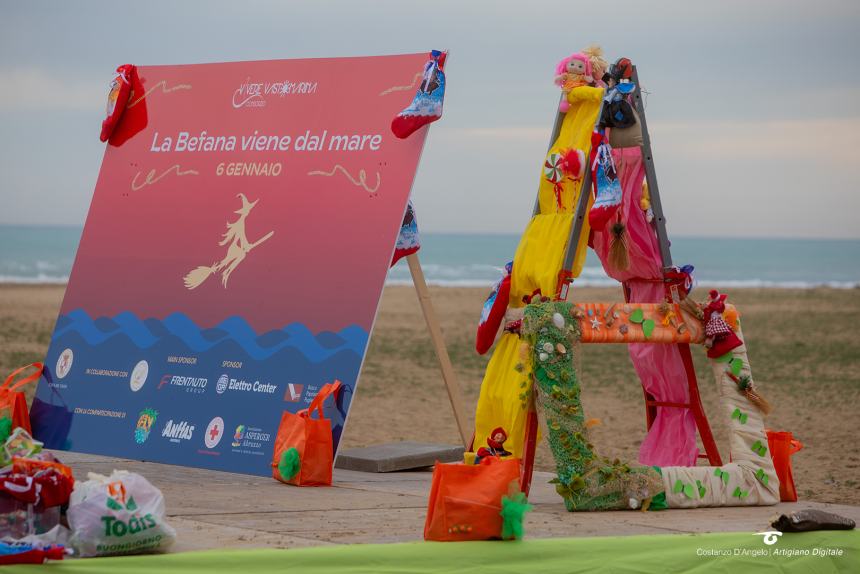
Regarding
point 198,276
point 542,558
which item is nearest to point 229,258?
point 198,276

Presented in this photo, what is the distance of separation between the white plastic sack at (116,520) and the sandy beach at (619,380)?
15.2ft

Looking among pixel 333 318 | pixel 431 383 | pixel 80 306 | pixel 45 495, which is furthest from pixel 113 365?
pixel 431 383

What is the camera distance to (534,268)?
22.8 feet

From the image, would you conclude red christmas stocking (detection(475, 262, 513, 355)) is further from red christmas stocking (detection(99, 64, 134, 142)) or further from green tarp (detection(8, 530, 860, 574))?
red christmas stocking (detection(99, 64, 134, 142))

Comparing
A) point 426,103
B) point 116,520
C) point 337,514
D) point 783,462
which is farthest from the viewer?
point 426,103

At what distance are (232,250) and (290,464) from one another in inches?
66.2

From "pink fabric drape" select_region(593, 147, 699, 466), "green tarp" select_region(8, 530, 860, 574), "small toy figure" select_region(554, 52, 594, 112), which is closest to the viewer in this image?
"green tarp" select_region(8, 530, 860, 574)

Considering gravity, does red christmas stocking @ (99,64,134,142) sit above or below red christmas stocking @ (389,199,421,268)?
above

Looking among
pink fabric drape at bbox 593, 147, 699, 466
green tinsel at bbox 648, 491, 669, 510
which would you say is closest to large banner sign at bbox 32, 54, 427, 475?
pink fabric drape at bbox 593, 147, 699, 466

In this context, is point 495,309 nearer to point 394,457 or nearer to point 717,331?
point 717,331

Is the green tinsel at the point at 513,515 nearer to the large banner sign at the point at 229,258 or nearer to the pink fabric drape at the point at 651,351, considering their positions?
the large banner sign at the point at 229,258

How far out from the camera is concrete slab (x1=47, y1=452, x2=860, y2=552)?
5547mm

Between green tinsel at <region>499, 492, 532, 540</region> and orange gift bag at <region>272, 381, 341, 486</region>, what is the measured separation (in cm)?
201

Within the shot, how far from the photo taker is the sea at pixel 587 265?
46344 millimetres
